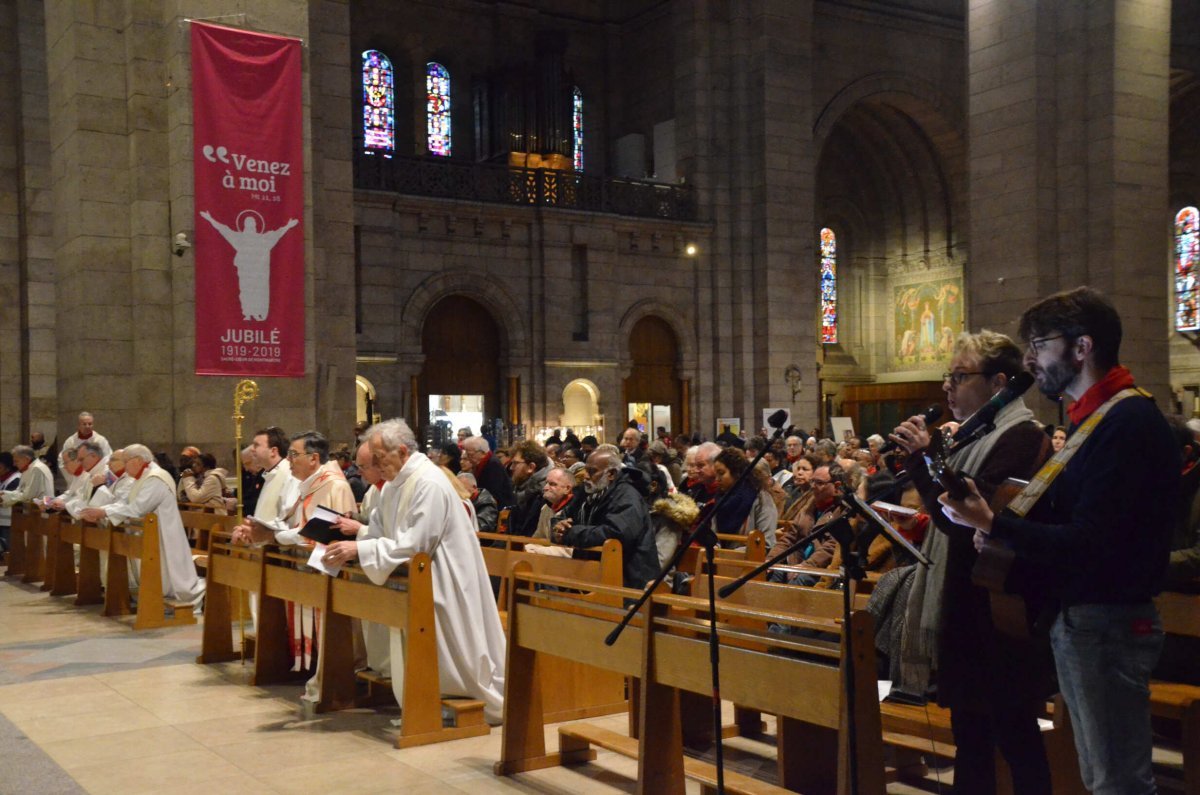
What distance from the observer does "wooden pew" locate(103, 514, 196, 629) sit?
9711mm

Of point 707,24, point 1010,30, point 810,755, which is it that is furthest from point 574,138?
point 810,755

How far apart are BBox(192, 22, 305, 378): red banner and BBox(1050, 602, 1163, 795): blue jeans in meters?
10.3

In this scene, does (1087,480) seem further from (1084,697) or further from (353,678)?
(353,678)

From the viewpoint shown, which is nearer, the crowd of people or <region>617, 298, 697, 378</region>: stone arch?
the crowd of people

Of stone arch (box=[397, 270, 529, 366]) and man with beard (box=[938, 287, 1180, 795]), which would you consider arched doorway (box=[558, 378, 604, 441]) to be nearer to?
stone arch (box=[397, 270, 529, 366])

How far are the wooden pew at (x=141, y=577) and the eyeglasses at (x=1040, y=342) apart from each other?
322 inches

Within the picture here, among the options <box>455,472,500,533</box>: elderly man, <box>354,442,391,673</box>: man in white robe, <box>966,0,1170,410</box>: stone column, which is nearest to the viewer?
<box>354,442,391,673</box>: man in white robe

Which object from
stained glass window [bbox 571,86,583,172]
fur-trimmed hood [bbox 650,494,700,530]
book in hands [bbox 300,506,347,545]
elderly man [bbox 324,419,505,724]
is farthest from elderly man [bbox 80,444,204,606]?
stained glass window [bbox 571,86,583,172]

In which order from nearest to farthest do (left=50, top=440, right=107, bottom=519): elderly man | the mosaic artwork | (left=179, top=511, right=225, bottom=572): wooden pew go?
(left=179, top=511, right=225, bottom=572): wooden pew < (left=50, top=440, right=107, bottom=519): elderly man < the mosaic artwork

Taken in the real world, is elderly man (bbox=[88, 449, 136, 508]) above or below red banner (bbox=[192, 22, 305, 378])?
below

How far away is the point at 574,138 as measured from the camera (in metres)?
27.3

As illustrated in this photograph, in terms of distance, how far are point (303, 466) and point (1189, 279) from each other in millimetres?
30618

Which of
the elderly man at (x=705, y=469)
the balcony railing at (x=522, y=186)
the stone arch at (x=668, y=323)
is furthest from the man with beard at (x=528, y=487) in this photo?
the stone arch at (x=668, y=323)

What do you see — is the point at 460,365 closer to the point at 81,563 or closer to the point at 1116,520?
the point at 81,563
